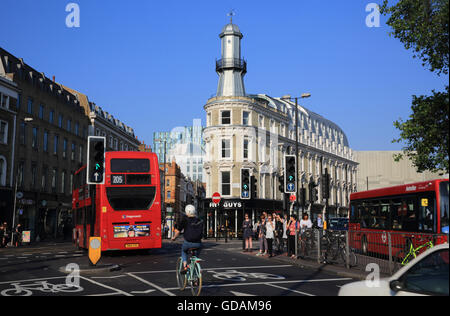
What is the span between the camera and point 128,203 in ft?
62.3

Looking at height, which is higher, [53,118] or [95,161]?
[53,118]

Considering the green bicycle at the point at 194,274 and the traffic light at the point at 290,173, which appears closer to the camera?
the green bicycle at the point at 194,274

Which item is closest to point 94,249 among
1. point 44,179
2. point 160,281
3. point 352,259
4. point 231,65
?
point 160,281

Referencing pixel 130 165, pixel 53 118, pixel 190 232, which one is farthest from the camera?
pixel 53 118

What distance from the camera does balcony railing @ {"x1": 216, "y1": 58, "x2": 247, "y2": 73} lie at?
51203mm

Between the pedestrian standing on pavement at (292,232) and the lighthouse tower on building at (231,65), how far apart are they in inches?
1257

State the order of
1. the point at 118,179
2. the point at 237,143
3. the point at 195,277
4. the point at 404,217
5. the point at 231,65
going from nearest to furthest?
1. the point at 195,277
2. the point at 404,217
3. the point at 118,179
4. the point at 237,143
5. the point at 231,65

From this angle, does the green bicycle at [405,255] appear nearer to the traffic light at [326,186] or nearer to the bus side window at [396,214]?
the bus side window at [396,214]

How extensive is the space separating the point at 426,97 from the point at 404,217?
438cm

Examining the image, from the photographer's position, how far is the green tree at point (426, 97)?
52.7 feet
